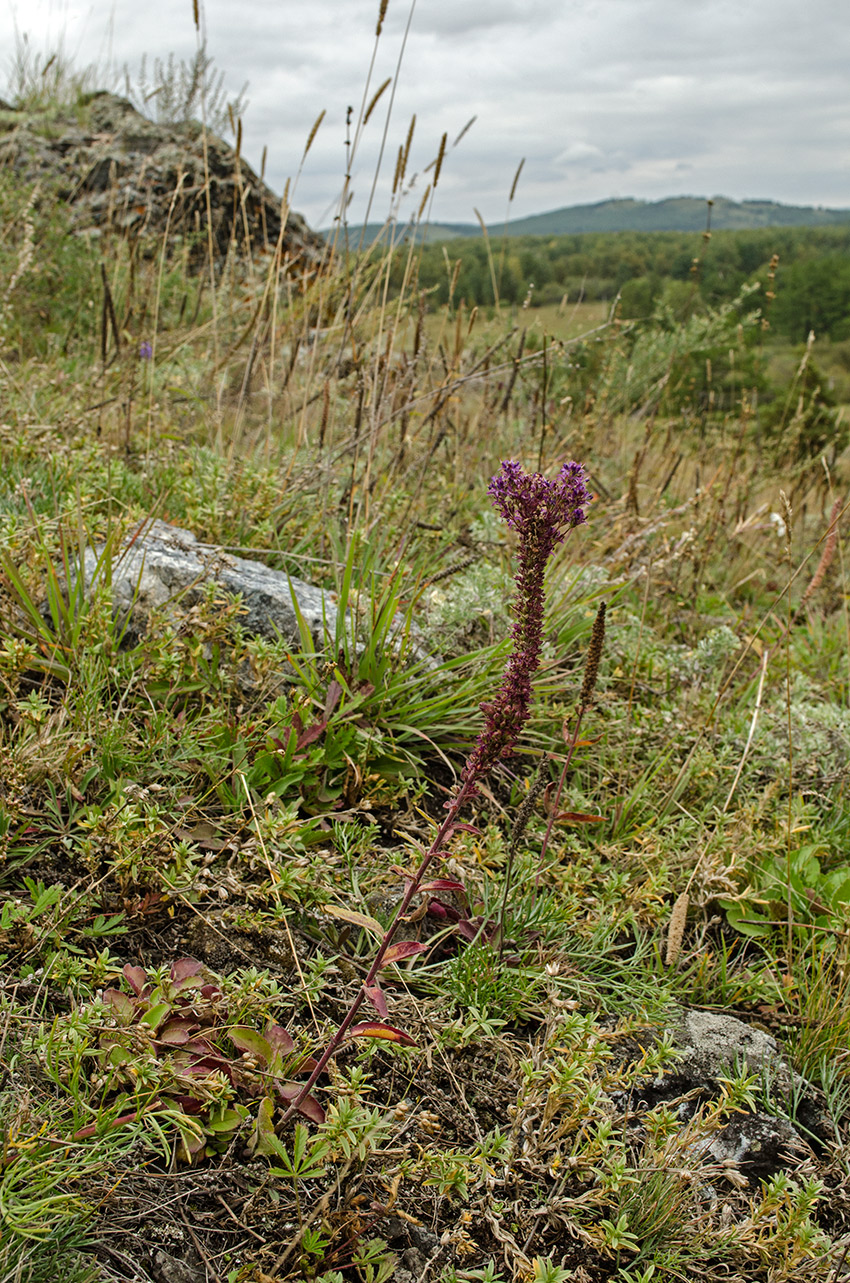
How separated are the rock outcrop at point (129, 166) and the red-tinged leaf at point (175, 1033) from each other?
6.79 m

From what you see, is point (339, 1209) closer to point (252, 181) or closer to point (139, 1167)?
point (139, 1167)

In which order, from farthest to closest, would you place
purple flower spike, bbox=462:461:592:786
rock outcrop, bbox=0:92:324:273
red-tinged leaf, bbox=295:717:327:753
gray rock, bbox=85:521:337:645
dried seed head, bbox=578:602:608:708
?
rock outcrop, bbox=0:92:324:273
gray rock, bbox=85:521:337:645
red-tinged leaf, bbox=295:717:327:753
dried seed head, bbox=578:602:608:708
purple flower spike, bbox=462:461:592:786

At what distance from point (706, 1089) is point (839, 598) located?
10.9 ft

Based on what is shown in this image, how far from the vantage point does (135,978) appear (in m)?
1.44

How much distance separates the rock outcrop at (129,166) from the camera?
718 centimetres

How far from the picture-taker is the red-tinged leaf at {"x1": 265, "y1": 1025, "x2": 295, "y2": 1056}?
1.43 m

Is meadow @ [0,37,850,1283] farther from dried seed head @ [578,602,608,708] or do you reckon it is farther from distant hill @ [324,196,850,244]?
distant hill @ [324,196,850,244]

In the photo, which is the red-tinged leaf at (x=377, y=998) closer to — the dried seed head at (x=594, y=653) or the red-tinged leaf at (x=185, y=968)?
the red-tinged leaf at (x=185, y=968)

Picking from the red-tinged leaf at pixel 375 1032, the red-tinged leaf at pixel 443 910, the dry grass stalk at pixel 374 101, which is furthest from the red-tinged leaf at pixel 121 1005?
the dry grass stalk at pixel 374 101

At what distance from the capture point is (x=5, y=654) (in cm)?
189

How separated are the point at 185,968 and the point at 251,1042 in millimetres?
211

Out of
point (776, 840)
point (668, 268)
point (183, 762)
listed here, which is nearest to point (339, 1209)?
point (183, 762)

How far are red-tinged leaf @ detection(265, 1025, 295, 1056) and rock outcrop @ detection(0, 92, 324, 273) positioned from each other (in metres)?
6.80

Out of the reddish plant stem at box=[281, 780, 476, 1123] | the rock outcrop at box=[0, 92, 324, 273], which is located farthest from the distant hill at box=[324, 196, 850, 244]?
the reddish plant stem at box=[281, 780, 476, 1123]
